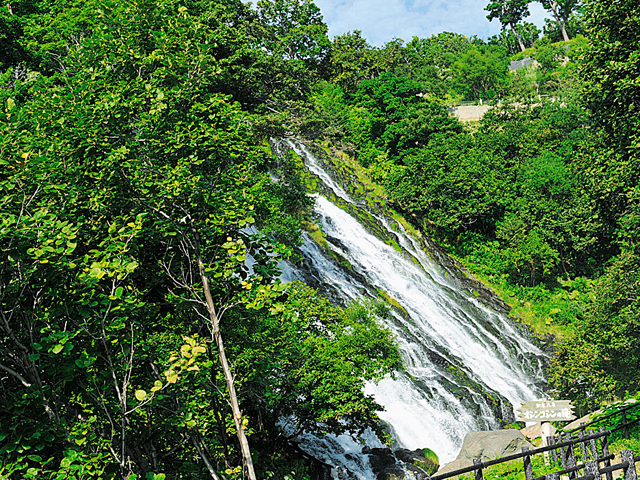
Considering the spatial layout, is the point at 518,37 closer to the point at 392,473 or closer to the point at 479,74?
the point at 479,74

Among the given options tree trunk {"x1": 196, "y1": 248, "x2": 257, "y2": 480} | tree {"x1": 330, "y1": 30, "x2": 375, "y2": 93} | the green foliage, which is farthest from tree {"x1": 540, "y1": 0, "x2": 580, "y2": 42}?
tree trunk {"x1": 196, "y1": 248, "x2": 257, "y2": 480}

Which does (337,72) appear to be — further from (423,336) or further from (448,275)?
(423,336)

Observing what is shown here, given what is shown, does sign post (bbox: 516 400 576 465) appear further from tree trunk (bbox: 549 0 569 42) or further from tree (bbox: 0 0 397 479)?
tree trunk (bbox: 549 0 569 42)

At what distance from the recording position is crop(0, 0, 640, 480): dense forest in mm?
3545

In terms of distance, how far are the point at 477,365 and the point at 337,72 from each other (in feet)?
97.6

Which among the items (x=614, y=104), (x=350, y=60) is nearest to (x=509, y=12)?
(x=350, y=60)

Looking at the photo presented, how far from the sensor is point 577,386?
56.7ft

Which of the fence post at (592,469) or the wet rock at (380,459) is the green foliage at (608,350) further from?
the fence post at (592,469)

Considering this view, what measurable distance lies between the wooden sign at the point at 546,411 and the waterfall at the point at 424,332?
4.84m

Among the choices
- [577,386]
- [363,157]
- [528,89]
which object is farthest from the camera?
[528,89]

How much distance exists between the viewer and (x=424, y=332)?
18.9 meters

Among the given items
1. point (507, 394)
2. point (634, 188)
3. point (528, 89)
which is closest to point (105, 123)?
point (634, 188)

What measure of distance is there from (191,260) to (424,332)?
15757 millimetres

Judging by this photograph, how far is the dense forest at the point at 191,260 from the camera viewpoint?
354 cm
